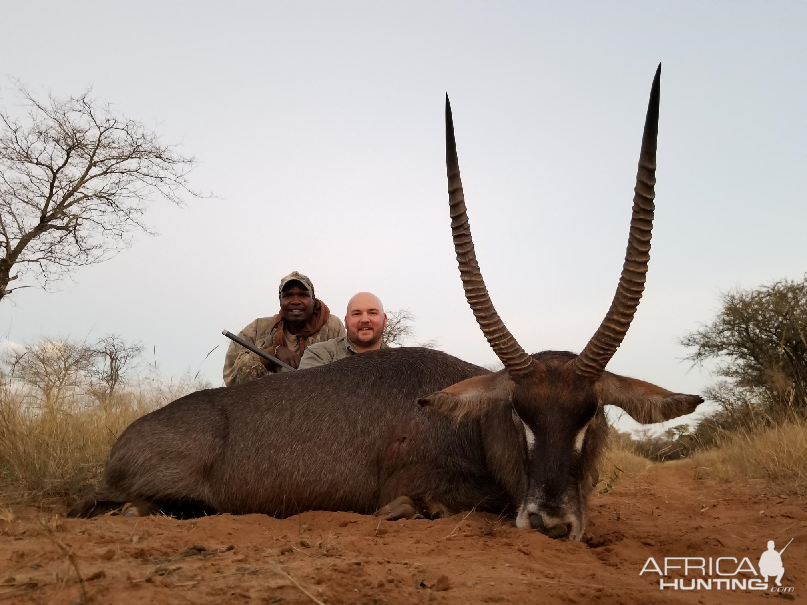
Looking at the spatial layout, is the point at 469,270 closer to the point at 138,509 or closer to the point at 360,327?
the point at 138,509

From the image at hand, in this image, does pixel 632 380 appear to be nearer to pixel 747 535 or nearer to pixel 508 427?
pixel 508 427

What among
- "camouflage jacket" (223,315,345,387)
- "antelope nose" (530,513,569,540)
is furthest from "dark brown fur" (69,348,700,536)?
"camouflage jacket" (223,315,345,387)

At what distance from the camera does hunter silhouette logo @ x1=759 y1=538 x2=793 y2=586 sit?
317 cm

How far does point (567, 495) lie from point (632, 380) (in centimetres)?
95

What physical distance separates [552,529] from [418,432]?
4.82 feet

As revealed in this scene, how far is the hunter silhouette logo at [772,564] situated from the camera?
3168 millimetres

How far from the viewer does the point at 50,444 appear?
20.9 ft

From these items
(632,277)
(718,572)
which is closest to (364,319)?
(632,277)

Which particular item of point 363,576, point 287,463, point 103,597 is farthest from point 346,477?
point 103,597

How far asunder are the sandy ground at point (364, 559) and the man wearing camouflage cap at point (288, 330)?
4.39 m

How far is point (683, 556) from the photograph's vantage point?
3531 millimetres

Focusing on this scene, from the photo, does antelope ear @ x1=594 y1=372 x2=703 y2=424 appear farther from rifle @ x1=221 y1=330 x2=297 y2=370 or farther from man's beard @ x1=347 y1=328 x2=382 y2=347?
rifle @ x1=221 y1=330 x2=297 y2=370

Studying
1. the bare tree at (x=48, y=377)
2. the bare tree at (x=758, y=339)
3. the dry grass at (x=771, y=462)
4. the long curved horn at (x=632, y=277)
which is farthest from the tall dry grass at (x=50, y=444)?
the bare tree at (x=758, y=339)

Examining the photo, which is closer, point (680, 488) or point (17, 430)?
point (17, 430)
